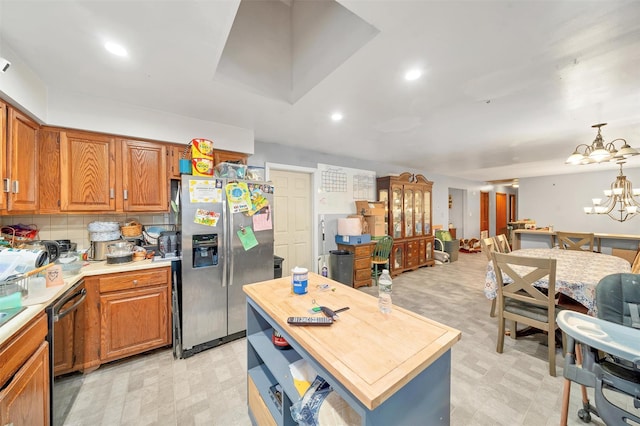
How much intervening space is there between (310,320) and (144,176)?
2.36 meters

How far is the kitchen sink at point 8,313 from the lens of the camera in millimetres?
1071

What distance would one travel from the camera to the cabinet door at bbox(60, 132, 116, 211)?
→ 207 cm

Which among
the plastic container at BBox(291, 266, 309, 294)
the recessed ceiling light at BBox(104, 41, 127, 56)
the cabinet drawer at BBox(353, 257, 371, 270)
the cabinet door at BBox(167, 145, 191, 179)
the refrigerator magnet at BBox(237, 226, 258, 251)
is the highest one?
the recessed ceiling light at BBox(104, 41, 127, 56)

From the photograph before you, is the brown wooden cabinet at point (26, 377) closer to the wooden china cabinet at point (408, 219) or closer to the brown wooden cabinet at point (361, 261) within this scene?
the brown wooden cabinet at point (361, 261)

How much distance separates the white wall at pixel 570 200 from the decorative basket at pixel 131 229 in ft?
30.0

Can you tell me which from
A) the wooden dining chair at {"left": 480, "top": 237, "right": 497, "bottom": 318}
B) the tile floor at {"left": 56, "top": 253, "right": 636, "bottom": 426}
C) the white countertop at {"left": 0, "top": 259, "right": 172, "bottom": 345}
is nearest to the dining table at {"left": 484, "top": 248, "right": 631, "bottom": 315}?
the wooden dining chair at {"left": 480, "top": 237, "right": 497, "bottom": 318}

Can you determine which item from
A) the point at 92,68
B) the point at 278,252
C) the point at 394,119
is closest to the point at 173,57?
the point at 92,68

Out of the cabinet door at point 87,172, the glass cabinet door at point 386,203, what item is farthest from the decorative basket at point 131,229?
the glass cabinet door at point 386,203

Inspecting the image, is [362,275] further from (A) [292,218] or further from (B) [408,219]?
(B) [408,219]

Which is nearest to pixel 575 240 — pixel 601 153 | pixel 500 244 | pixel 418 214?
pixel 500 244

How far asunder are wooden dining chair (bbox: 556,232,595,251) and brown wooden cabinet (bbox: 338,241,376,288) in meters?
2.88

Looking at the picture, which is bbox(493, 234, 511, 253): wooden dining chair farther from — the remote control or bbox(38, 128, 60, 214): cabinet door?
bbox(38, 128, 60, 214): cabinet door

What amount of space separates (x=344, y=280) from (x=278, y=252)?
3.80 ft

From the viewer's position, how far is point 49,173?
202 centimetres
